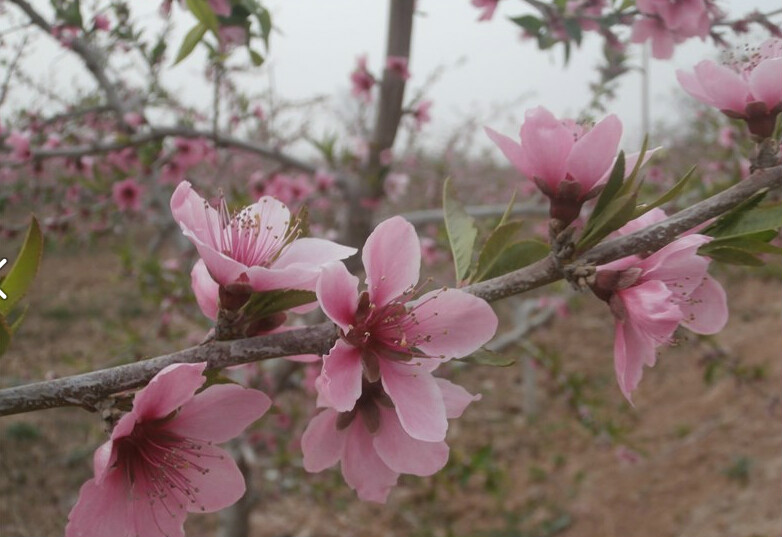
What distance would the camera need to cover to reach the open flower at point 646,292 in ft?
2.11

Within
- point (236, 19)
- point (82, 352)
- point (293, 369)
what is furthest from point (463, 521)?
point (82, 352)

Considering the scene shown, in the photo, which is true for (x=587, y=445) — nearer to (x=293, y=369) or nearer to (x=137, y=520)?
(x=293, y=369)

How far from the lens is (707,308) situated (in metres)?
0.81

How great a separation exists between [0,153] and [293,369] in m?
1.56

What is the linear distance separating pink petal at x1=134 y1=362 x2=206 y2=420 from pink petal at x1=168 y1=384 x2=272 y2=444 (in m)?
0.03

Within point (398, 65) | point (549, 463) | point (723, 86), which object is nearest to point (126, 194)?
point (398, 65)

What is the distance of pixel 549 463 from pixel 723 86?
4288 millimetres

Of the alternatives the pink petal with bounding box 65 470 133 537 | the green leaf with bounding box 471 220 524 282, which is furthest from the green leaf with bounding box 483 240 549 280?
the pink petal with bounding box 65 470 133 537

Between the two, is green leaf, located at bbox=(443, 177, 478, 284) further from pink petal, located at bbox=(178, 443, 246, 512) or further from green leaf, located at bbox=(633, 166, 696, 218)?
pink petal, located at bbox=(178, 443, 246, 512)

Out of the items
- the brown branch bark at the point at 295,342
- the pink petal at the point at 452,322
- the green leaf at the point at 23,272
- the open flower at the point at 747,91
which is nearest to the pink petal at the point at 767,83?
the open flower at the point at 747,91

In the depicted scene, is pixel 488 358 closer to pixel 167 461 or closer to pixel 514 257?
pixel 514 257

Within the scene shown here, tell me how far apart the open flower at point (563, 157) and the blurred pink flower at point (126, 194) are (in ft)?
8.32

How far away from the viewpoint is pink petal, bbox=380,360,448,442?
0.63m

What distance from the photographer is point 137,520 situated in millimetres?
677
